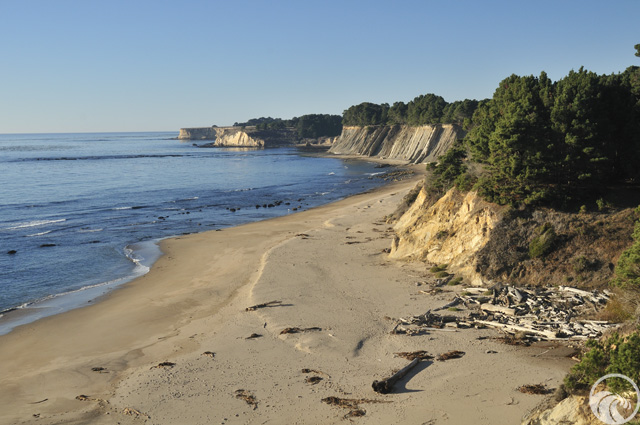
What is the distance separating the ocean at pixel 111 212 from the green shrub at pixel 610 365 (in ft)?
84.8

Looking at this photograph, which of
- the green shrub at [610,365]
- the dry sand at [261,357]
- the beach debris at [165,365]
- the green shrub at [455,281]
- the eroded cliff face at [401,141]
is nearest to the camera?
the green shrub at [610,365]

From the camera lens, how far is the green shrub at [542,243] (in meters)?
25.7

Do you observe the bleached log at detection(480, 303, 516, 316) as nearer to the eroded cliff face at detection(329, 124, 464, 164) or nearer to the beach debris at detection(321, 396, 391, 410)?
the beach debris at detection(321, 396, 391, 410)

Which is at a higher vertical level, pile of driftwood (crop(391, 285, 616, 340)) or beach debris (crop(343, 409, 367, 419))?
pile of driftwood (crop(391, 285, 616, 340))

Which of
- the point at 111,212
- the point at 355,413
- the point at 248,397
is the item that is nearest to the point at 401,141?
the point at 111,212

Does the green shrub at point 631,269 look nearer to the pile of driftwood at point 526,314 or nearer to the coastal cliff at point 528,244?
the pile of driftwood at point 526,314

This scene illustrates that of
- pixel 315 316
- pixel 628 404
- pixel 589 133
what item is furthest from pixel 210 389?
pixel 589 133

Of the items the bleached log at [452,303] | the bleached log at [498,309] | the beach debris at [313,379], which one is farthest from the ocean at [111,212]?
the bleached log at [498,309]

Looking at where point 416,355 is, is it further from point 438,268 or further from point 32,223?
point 32,223

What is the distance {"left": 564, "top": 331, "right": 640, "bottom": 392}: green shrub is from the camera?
10352mm

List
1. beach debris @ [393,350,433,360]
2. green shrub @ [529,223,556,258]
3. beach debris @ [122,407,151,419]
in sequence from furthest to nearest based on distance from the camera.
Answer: green shrub @ [529,223,556,258], beach debris @ [393,350,433,360], beach debris @ [122,407,151,419]

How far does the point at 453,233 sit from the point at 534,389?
16198 millimetres

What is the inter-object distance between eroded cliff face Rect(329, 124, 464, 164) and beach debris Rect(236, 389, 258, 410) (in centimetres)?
9223

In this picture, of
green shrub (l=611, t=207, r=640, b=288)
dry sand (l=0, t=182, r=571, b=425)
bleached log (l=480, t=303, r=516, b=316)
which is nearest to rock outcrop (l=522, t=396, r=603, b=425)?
dry sand (l=0, t=182, r=571, b=425)
